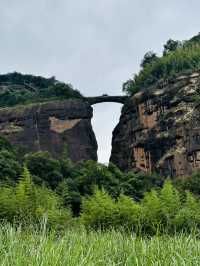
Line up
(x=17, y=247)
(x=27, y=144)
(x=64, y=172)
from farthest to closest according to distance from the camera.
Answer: (x=27, y=144) < (x=64, y=172) < (x=17, y=247)

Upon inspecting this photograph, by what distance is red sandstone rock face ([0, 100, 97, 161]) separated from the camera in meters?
41.9

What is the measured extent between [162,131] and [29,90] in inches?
728

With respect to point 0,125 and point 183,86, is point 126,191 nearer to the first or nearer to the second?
point 183,86

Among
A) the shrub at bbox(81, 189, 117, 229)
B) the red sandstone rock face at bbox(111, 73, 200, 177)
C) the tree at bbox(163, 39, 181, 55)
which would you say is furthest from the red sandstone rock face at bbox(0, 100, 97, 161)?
the shrub at bbox(81, 189, 117, 229)

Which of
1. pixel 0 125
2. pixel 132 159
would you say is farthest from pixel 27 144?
pixel 132 159

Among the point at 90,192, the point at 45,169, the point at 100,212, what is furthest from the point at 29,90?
the point at 100,212

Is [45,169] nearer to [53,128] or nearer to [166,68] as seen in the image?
[53,128]

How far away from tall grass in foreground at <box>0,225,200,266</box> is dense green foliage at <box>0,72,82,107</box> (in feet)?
138

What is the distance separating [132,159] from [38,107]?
9051 mm

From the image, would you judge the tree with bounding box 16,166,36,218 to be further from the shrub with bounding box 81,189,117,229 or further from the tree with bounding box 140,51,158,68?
the tree with bounding box 140,51,158,68

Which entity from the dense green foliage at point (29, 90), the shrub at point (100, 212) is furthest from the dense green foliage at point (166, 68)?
the shrub at point (100, 212)

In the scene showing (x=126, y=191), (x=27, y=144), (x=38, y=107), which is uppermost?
(x=38, y=107)

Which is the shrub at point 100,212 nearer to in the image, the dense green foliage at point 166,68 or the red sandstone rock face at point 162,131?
the red sandstone rock face at point 162,131

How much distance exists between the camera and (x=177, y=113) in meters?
39.5
